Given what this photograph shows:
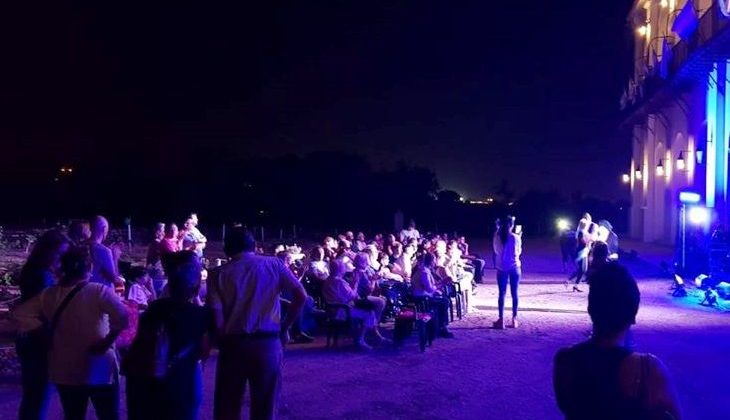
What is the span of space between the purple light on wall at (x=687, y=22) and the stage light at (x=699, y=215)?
601cm

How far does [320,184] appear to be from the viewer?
2437 inches

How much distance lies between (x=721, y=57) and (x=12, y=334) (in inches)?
762

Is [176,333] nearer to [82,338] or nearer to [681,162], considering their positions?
[82,338]

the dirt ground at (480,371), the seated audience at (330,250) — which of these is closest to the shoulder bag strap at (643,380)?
the dirt ground at (480,371)

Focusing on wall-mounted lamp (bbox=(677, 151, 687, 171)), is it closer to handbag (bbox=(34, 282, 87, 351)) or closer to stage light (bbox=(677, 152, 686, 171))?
stage light (bbox=(677, 152, 686, 171))

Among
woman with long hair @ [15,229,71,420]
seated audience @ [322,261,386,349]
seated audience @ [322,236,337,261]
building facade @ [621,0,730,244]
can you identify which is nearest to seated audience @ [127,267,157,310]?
seated audience @ [322,261,386,349]

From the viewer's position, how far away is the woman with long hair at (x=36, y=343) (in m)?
4.68

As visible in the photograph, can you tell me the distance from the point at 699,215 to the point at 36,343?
19.5 m

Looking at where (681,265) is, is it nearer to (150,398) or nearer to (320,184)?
(150,398)

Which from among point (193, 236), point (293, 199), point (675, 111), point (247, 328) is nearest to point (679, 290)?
point (193, 236)

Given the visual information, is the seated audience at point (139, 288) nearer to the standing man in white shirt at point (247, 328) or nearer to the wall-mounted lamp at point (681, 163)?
the standing man in white shirt at point (247, 328)

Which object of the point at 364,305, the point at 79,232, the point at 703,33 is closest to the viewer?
the point at 79,232

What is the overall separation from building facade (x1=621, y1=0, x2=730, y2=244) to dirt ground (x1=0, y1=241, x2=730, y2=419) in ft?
31.7

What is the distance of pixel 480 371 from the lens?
8031 millimetres
